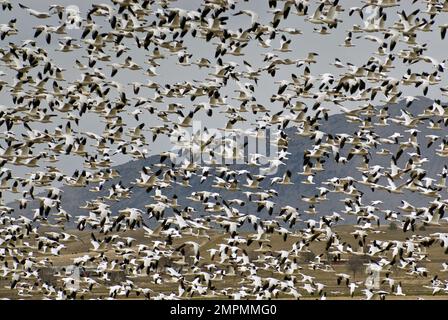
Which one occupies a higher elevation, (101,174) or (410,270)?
(101,174)

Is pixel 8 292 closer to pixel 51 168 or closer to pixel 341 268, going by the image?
pixel 341 268

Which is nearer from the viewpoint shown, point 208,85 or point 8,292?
point 208,85

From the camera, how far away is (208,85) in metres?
59.8

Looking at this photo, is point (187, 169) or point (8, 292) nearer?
point (187, 169)

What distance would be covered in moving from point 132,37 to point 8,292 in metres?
66.8

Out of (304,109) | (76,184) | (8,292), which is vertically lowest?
(8,292)

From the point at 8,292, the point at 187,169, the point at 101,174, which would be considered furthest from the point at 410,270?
the point at 8,292

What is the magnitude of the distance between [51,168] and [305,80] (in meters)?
14.8

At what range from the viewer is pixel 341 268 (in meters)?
150
